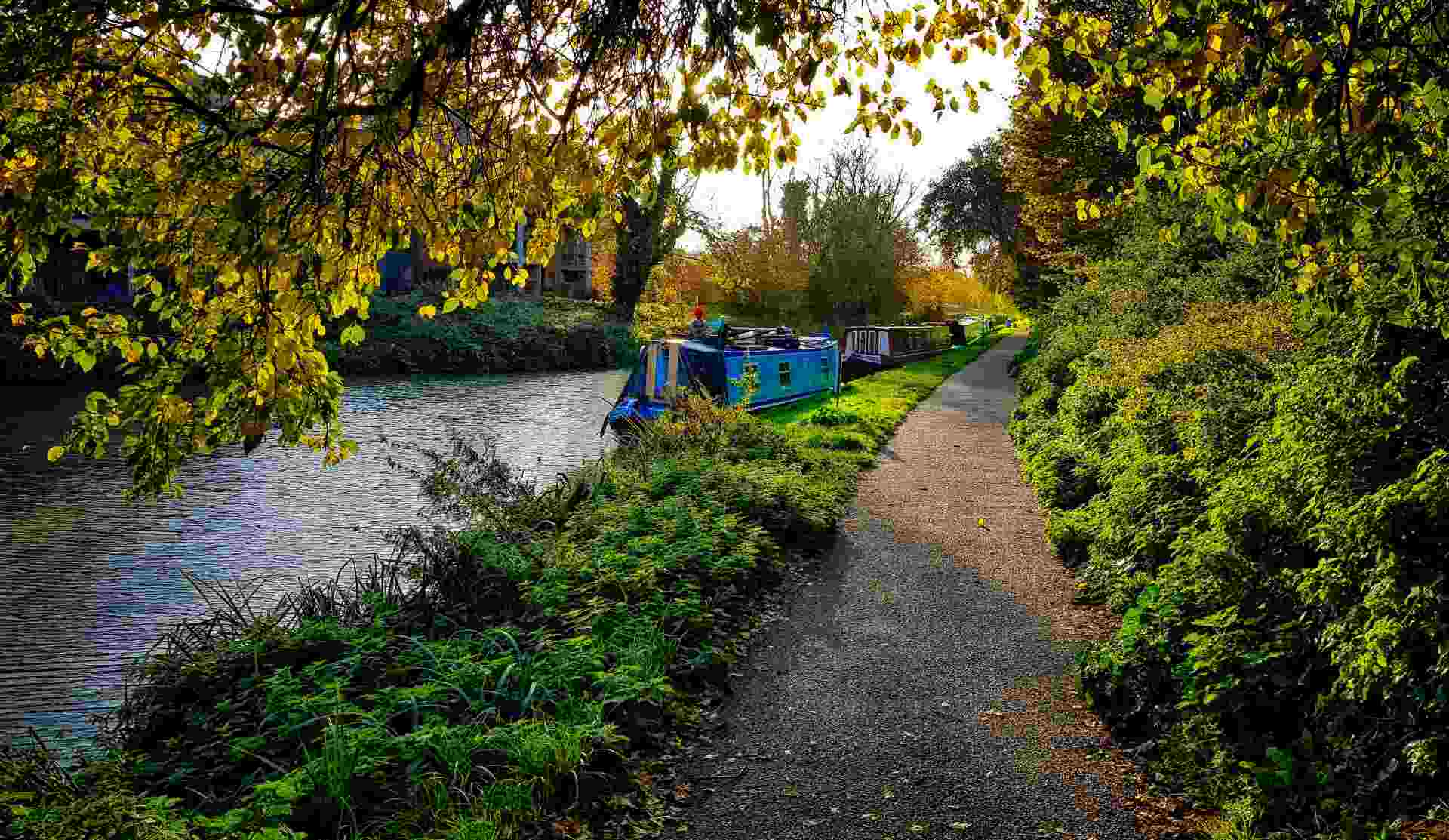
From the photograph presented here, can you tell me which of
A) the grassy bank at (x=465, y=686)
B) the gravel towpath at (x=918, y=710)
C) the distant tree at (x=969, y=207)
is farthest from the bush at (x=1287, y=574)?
the distant tree at (x=969, y=207)

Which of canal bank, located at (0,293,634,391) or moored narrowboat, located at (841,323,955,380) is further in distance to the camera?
moored narrowboat, located at (841,323,955,380)

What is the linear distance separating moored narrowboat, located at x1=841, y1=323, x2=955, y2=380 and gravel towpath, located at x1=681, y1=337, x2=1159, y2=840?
72.1ft

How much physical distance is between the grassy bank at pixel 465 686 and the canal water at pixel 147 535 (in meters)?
0.40

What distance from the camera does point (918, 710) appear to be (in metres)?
5.41

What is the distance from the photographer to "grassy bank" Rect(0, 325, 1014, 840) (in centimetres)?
413

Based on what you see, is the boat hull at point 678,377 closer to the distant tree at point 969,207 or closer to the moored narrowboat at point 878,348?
the moored narrowboat at point 878,348

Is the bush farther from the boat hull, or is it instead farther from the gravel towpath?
the boat hull

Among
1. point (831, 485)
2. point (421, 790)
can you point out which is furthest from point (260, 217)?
point (831, 485)

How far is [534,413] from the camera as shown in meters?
20.6

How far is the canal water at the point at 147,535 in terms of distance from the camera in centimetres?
696

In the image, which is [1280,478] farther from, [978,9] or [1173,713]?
[978,9]

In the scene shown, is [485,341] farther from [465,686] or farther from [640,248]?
[465,686]

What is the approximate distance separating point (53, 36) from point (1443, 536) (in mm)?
5237

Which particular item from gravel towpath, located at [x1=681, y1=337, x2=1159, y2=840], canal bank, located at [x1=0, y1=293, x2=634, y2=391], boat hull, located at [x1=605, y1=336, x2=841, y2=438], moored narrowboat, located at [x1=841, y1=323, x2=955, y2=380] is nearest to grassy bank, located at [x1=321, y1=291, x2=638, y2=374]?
canal bank, located at [x1=0, y1=293, x2=634, y2=391]
